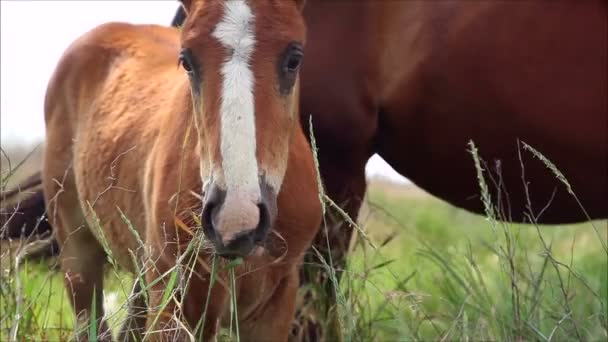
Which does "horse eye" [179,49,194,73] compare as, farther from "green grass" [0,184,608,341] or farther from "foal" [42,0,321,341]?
"green grass" [0,184,608,341]

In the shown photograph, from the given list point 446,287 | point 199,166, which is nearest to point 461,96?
point 446,287

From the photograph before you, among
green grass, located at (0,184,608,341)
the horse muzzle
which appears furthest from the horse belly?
the horse muzzle

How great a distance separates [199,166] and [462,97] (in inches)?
43.3

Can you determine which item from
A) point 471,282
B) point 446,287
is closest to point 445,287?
point 446,287

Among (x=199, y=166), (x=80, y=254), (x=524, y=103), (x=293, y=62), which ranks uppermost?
(x=293, y=62)

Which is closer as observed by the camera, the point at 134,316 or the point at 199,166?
the point at 134,316

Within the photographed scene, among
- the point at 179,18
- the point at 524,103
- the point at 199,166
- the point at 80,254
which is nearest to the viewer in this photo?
the point at 199,166

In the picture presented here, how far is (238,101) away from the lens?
2.67 m

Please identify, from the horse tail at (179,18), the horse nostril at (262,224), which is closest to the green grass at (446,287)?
the horse nostril at (262,224)

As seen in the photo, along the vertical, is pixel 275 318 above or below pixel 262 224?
below

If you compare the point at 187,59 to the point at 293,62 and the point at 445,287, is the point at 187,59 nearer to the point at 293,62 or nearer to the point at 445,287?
the point at 293,62

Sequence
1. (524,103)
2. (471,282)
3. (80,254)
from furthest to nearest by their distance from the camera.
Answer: (80,254) < (524,103) < (471,282)

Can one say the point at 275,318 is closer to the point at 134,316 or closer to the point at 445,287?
the point at 445,287

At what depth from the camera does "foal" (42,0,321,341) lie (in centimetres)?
258
